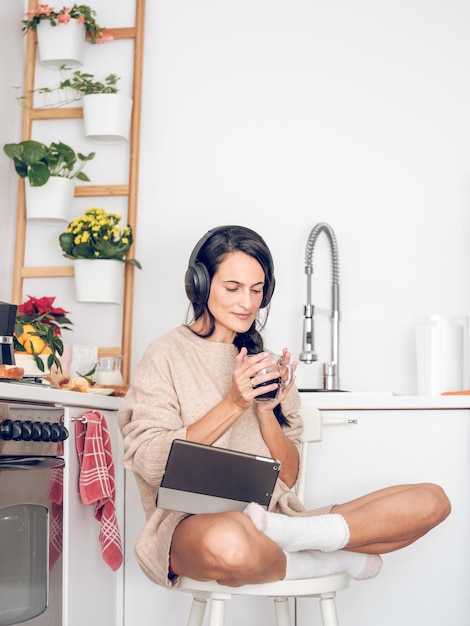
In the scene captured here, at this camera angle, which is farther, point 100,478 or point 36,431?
point 100,478

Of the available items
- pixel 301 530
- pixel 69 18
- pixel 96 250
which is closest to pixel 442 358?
pixel 301 530

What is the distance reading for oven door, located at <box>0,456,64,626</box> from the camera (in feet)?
5.78

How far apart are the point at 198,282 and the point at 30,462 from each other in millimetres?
593

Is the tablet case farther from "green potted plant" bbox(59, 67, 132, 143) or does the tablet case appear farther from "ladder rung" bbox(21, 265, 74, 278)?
"green potted plant" bbox(59, 67, 132, 143)

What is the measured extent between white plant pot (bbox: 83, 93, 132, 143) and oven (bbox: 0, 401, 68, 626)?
1.21 meters

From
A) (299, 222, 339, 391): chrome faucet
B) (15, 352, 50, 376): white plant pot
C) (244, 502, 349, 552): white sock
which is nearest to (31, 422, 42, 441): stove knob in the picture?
(15, 352, 50, 376): white plant pot

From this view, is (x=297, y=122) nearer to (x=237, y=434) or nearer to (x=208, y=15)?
(x=208, y=15)

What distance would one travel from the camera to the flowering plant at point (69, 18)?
3020 mm

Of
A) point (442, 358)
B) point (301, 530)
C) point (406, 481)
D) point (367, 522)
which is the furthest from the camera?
point (442, 358)

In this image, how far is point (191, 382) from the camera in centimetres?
215

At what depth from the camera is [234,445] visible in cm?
221

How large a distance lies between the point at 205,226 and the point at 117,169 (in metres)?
0.36

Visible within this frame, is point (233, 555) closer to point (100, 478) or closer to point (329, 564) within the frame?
point (329, 564)

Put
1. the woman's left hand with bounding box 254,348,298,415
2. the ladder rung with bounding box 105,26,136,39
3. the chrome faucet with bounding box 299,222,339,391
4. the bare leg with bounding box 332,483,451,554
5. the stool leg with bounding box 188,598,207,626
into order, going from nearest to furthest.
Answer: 1. the bare leg with bounding box 332,483,451,554
2. the woman's left hand with bounding box 254,348,298,415
3. the stool leg with bounding box 188,598,207,626
4. the chrome faucet with bounding box 299,222,339,391
5. the ladder rung with bounding box 105,26,136,39
